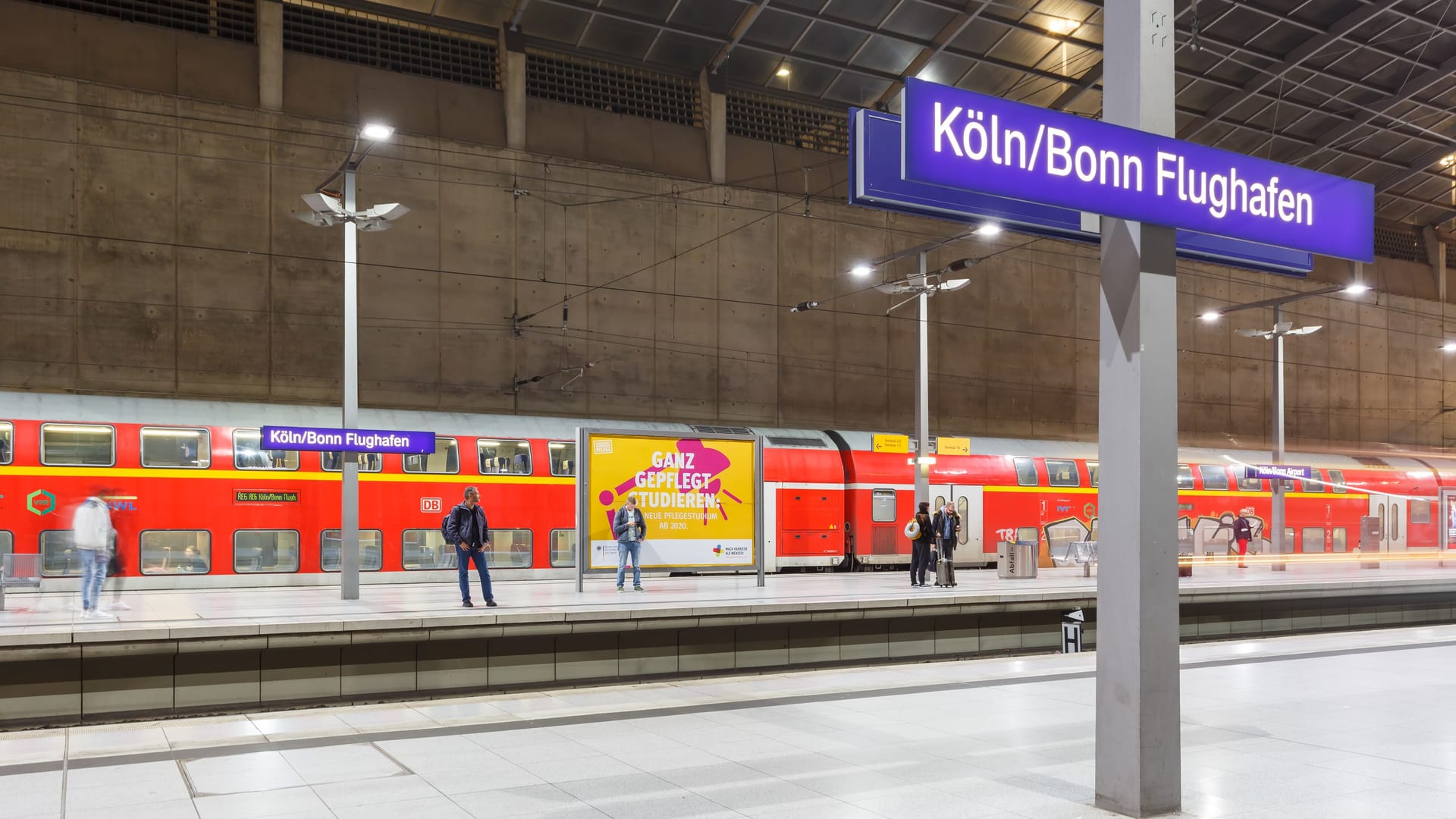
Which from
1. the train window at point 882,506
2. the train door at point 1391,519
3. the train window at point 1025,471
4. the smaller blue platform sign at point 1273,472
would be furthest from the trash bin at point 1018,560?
the train door at point 1391,519

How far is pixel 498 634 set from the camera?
11914 mm

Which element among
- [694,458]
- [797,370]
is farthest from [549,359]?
[694,458]

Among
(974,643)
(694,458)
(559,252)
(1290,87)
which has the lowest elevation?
(974,643)

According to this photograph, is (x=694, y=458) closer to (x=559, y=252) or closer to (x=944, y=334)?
(x=559, y=252)

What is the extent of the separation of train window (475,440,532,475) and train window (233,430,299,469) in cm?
334

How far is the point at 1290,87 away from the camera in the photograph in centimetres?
3447

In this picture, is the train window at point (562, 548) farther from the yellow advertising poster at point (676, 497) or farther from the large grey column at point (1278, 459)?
the large grey column at point (1278, 459)

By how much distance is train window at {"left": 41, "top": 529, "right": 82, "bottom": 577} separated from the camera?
17234 mm

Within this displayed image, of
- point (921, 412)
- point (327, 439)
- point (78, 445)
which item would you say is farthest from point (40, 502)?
point (921, 412)

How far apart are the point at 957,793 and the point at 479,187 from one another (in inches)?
937

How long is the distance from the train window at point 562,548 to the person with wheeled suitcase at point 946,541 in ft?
23.2

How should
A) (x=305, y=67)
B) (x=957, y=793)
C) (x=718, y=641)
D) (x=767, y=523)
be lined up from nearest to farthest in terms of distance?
(x=957, y=793) → (x=718, y=641) → (x=767, y=523) → (x=305, y=67)

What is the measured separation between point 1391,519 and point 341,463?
32099mm

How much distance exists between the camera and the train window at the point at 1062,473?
28594mm
